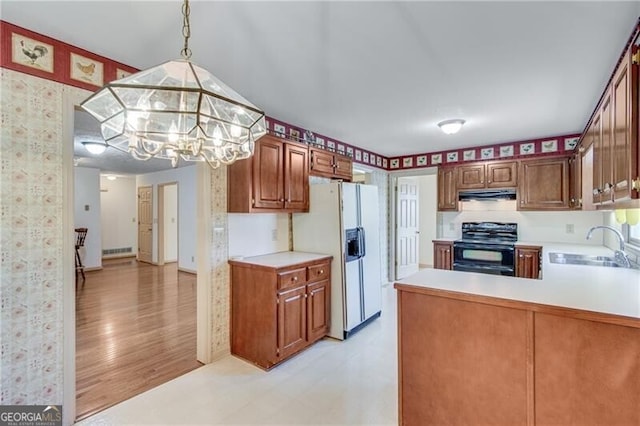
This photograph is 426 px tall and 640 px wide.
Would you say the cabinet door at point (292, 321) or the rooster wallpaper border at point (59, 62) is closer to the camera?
the rooster wallpaper border at point (59, 62)

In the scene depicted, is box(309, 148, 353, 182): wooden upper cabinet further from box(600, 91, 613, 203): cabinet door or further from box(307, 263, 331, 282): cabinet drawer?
box(600, 91, 613, 203): cabinet door

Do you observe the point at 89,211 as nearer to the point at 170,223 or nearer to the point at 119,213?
the point at 119,213

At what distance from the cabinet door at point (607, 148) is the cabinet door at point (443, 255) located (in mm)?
2689

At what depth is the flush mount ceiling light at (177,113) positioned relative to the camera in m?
1.19

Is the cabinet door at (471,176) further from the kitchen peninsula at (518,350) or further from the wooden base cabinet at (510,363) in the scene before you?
the wooden base cabinet at (510,363)

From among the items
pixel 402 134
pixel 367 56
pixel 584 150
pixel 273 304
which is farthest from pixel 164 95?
pixel 584 150

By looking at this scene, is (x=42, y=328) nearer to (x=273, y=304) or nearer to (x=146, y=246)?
(x=273, y=304)

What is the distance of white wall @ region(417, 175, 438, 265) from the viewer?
23.7 ft

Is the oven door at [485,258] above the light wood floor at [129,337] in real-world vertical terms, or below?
above

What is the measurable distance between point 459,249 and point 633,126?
3351 millimetres

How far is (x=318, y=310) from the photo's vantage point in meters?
3.27

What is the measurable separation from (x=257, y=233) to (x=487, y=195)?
350 centimetres

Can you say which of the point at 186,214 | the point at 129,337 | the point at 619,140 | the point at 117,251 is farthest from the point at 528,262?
the point at 117,251

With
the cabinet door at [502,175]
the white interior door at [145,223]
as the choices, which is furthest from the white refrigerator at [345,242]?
the white interior door at [145,223]
